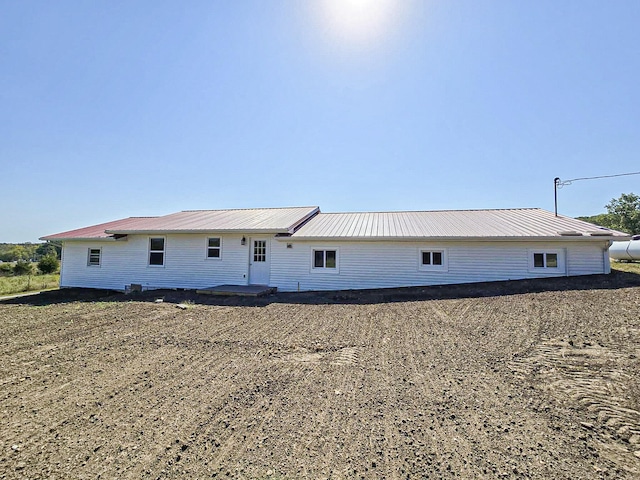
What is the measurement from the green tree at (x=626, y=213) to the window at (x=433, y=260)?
140 feet

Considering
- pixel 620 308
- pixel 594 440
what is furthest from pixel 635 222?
pixel 594 440

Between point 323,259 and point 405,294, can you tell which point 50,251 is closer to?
point 323,259

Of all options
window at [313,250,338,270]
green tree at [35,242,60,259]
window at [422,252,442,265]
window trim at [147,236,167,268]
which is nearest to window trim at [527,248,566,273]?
window at [422,252,442,265]

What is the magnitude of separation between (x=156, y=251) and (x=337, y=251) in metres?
8.20

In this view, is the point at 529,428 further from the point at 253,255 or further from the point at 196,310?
the point at 253,255

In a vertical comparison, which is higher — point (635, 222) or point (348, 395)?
point (635, 222)

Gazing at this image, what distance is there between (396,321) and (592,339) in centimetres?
353

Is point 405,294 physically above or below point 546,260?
below

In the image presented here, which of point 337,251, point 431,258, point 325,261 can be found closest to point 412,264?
point 431,258

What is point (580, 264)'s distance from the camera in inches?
412

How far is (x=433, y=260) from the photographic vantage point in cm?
1127

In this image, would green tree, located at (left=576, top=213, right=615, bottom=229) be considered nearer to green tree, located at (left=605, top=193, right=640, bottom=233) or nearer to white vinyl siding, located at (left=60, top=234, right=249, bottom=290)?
green tree, located at (left=605, top=193, right=640, bottom=233)

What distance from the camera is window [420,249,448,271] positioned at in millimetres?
11141

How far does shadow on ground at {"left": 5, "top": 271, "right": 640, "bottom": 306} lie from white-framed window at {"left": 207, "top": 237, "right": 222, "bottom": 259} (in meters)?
1.78
